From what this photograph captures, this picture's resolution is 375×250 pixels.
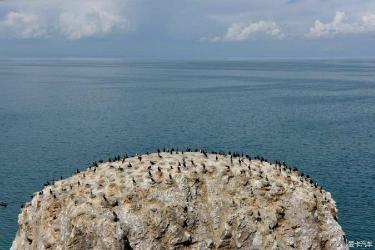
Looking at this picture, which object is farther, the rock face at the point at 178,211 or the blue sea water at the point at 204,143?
the blue sea water at the point at 204,143

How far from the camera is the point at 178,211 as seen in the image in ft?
159

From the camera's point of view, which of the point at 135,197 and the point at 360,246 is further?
the point at 360,246

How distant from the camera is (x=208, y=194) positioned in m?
50.2

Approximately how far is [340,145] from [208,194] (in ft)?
324

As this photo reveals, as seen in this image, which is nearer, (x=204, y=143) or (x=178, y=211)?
(x=178, y=211)

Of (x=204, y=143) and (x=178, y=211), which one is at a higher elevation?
(x=178, y=211)

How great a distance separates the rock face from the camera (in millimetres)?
47031

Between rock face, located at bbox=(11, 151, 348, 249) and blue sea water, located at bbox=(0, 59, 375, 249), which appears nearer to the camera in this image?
rock face, located at bbox=(11, 151, 348, 249)

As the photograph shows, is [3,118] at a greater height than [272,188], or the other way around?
[272,188]

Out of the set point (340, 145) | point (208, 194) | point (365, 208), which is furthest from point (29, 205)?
point (340, 145)

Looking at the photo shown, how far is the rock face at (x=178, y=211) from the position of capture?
47.0m

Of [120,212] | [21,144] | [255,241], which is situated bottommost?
[21,144]

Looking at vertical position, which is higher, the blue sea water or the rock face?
the rock face

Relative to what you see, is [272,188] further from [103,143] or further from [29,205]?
[103,143]
